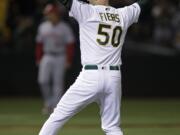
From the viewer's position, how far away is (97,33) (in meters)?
9.52

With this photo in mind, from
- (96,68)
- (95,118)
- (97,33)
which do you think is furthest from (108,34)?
(95,118)

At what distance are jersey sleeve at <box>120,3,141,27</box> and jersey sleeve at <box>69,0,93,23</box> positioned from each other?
1.79ft

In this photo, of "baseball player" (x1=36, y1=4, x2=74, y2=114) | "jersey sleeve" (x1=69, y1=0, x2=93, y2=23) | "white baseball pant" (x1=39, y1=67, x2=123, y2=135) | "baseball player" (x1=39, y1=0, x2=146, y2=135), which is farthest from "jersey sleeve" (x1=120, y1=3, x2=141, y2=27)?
"baseball player" (x1=36, y1=4, x2=74, y2=114)

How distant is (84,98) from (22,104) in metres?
10.4

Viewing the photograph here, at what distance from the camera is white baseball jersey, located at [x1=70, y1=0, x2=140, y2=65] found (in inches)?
373

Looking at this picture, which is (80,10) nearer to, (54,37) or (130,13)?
(130,13)

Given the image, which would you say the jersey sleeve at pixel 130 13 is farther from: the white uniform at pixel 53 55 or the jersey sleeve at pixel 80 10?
the white uniform at pixel 53 55

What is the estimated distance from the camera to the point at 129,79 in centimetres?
2169

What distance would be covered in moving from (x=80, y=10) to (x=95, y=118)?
7.01m

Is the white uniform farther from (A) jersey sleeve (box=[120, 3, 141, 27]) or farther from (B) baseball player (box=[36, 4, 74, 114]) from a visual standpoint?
(A) jersey sleeve (box=[120, 3, 141, 27])

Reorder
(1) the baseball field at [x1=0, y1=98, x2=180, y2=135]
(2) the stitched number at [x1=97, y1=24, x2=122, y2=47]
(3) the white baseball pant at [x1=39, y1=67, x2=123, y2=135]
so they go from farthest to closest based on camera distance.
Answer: (1) the baseball field at [x1=0, y1=98, x2=180, y2=135] < (2) the stitched number at [x1=97, y1=24, x2=122, y2=47] < (3) the white baseball pant at [x1=39, y1=67, x2=123, y2=135]

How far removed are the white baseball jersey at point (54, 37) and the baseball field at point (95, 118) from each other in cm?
154

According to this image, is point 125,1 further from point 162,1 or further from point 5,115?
point 5,115

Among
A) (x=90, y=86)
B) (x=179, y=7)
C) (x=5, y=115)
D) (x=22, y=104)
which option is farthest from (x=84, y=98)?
(x=179, y=7)
